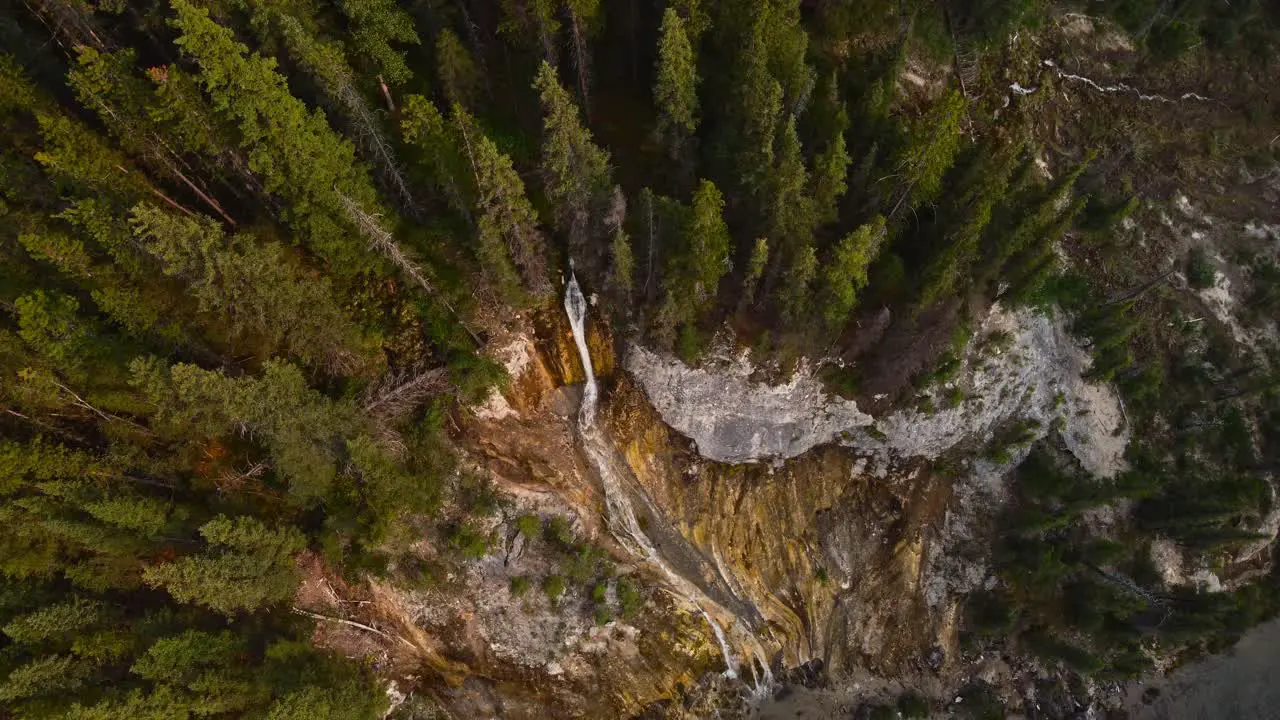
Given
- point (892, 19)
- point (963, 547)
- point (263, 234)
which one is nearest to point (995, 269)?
point (892, 19)

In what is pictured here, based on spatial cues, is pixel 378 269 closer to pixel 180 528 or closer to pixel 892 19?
pixel 180 528

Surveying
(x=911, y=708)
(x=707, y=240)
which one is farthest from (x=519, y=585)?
(x=911, y=708)

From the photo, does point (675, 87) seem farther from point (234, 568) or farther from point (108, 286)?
point (234, 568)

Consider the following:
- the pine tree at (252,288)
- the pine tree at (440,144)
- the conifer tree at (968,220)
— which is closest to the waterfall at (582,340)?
the pine tree at (440,144)

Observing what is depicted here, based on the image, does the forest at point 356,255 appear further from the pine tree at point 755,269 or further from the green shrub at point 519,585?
the green shrub at point 519,585

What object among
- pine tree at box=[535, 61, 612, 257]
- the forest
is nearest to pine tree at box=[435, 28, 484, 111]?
the forest
